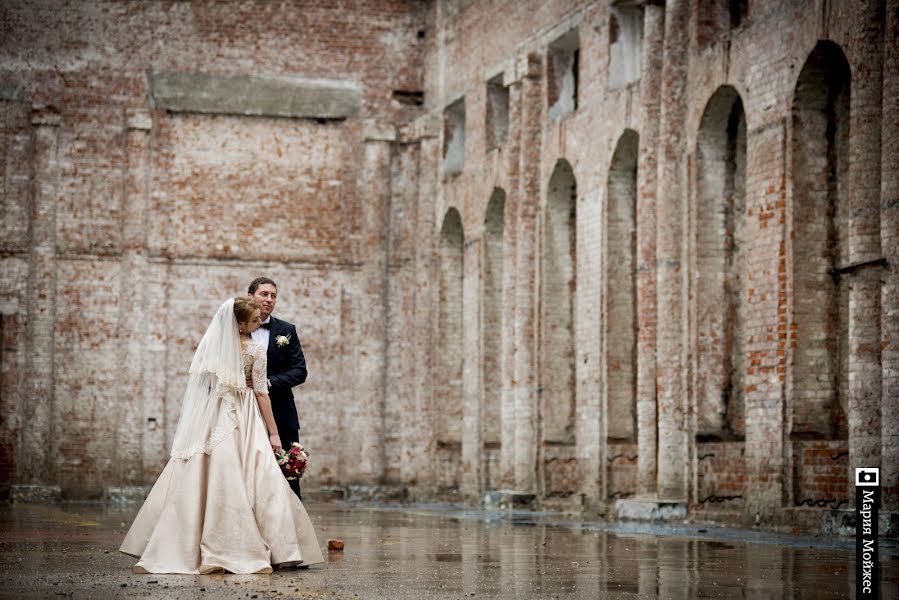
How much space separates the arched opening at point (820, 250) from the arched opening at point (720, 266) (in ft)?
6.28

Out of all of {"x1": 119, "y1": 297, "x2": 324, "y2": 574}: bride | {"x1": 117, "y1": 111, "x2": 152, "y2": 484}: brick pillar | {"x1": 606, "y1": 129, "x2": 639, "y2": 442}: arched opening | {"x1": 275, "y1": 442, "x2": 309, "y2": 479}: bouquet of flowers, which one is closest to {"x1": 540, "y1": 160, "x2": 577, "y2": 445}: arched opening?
{"x1": 606, "y1": 129, "x2": 639, "y2": 442}: arched opening

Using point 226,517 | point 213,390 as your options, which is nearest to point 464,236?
point 213,390

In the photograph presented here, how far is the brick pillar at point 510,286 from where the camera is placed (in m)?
23.4

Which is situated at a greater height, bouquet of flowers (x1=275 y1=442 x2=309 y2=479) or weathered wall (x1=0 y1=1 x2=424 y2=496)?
weathered wall (x1=0 y1=1 x2=424 y2=496)

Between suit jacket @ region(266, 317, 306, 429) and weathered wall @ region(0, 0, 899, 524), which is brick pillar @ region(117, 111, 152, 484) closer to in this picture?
weathered wall @ region(0, 0, 899, 524)

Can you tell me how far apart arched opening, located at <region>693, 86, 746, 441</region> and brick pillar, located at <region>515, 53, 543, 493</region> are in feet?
17.1

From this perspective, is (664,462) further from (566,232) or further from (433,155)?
(433,155)

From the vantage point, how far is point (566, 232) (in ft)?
75.3

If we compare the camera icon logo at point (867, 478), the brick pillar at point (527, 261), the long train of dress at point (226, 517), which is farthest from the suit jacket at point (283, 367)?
the brick pillar at point (527, 261)

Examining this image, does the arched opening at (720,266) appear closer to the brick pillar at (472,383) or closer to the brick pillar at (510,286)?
the brick pillar at (510,286)

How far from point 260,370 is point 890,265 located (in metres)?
6.40

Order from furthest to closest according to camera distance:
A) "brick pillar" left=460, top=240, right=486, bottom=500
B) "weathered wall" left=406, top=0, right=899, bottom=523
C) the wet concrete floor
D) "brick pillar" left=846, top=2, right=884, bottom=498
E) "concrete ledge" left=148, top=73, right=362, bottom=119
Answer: "concrete ledge" left=148, top=73, right=362, bottom=119 → "brick pillar" left=460, top=240, right=486, bottom=500 → "weathered wall" left=406, top=0, right=899, bottom=523 → "brick pillar" left=846, top=2, right=884, bottom=498 → the wet concrete floor

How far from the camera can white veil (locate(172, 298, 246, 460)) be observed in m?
9.56

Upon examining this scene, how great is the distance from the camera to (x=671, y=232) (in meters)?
18.4
